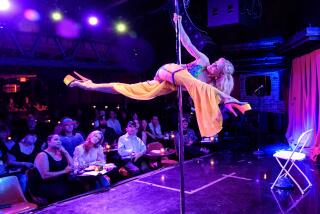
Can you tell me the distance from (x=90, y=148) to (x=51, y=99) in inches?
272

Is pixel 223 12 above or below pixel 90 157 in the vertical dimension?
above

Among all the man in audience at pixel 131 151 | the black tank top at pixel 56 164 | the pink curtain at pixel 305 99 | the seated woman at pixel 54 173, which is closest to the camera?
the seated woman at pixel 54 173

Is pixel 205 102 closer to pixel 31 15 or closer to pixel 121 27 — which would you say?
pixel 31 15

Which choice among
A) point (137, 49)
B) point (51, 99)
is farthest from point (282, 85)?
point (51, 99)

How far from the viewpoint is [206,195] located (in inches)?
183

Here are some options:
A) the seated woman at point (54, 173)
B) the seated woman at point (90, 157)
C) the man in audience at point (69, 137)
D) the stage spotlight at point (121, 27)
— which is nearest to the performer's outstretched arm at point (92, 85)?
the seated woman at point (54, 173)

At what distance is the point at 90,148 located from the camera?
203 inches

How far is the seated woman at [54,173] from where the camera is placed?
14.7 ft

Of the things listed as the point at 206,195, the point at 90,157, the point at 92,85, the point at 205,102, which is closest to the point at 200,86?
the point at 205,102

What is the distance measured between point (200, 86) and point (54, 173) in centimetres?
290

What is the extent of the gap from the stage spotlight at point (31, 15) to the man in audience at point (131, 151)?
4413 millimetres

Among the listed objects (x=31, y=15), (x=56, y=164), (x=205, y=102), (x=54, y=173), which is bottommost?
(x=54, y=173)

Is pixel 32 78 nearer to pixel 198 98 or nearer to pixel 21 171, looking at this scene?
pixel 21 171

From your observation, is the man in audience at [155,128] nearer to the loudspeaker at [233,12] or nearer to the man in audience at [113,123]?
the man in audience at [113,123]
